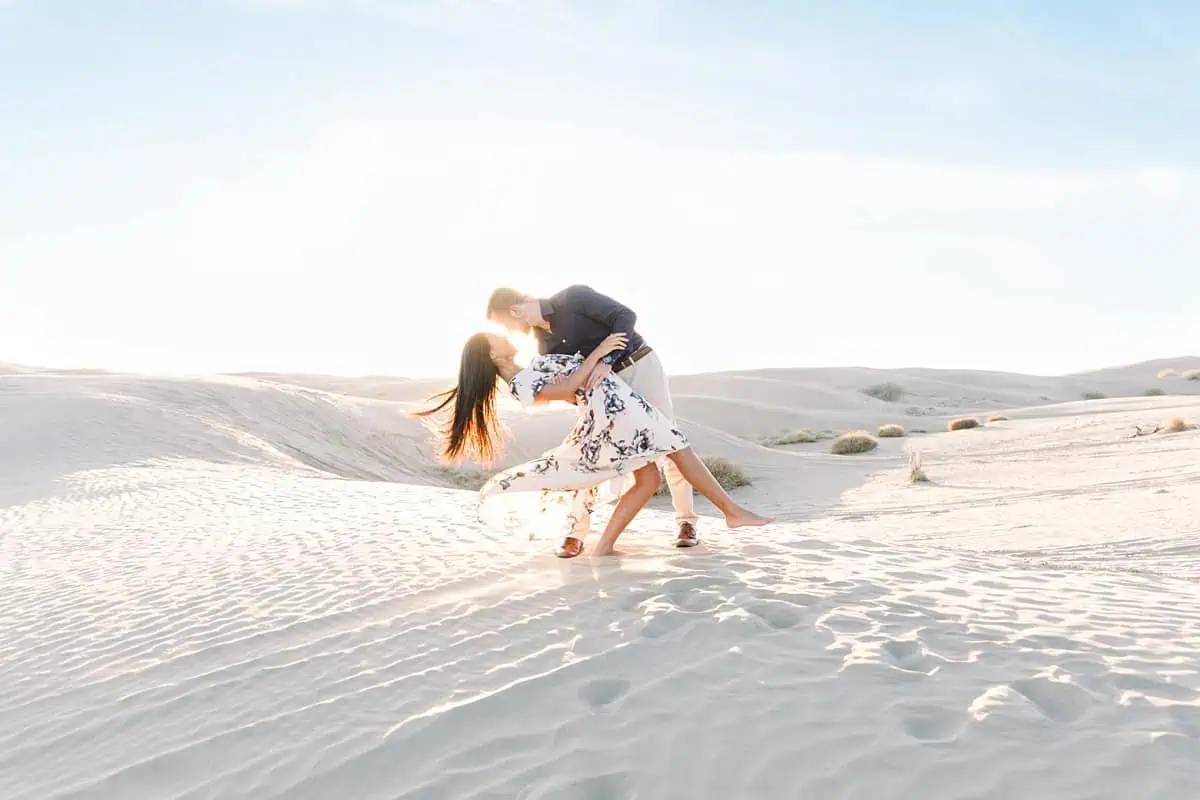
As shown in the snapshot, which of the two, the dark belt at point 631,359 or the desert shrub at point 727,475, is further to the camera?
the desert shrub at point 727,475

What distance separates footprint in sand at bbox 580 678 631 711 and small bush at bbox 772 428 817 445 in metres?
22.8

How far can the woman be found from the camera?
15.6 ft

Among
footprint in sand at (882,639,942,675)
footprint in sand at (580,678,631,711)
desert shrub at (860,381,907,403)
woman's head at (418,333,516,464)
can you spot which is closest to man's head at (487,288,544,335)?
woman's head at (418,333,516,464)

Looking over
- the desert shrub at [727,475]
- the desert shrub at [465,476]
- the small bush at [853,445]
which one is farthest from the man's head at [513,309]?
the small bush at [853,445]

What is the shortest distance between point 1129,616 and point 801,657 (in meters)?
1.73

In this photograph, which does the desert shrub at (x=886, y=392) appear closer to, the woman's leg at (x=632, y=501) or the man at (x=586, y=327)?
the woman's leg at (x=632, y=501)

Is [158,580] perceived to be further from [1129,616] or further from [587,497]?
[1129,616]

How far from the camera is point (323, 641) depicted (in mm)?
4125

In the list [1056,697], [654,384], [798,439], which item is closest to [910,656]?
[1056,697]

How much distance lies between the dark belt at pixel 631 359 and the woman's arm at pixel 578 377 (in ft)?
0.73

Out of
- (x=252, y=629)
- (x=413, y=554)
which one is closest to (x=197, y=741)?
(x=252, y=629)

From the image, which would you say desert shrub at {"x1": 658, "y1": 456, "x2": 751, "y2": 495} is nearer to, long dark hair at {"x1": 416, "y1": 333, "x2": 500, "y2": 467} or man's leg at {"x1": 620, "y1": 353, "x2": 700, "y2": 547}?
man's leg at {"x1": 620, "y1": 353, "x2": 700, "y2": 547}

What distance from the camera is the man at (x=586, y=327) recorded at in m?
4.82

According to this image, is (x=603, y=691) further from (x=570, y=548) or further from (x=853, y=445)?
(x=853, y=445)
